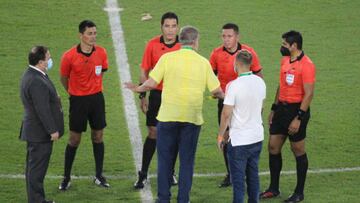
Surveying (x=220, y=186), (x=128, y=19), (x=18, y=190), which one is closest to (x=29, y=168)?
(x=18, y=190)

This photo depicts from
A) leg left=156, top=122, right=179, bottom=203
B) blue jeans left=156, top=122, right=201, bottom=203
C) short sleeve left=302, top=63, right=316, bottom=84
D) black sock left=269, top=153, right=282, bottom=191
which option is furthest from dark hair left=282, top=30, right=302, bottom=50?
leg left=156, top=122, right=179, bottom=203

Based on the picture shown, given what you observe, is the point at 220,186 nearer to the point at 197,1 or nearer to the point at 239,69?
the point at 239,69

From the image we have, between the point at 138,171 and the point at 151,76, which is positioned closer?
the point at 151,76

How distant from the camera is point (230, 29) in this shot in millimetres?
13328

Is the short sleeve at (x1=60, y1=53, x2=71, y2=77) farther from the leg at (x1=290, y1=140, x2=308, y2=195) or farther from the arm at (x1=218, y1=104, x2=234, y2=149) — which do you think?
the leg at (x1=290, y1=140, x2=308, y2=195)

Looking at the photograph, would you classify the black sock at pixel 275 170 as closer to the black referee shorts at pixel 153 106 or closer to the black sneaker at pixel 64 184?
the black referee shorts at pixel 153 106

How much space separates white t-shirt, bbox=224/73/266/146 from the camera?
11664 millimetres

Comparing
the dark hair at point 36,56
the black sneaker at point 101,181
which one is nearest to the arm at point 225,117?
the dark hair at point 36,56

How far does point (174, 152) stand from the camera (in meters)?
12.3

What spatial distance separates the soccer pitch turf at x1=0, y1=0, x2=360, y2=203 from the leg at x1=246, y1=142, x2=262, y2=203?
94cm

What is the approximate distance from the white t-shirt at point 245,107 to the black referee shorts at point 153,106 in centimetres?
192

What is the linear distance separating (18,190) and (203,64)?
10.4ft

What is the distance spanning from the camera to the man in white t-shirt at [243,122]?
460 inches

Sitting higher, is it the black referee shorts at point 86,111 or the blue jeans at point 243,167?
the black referee shorts at point 86,111
